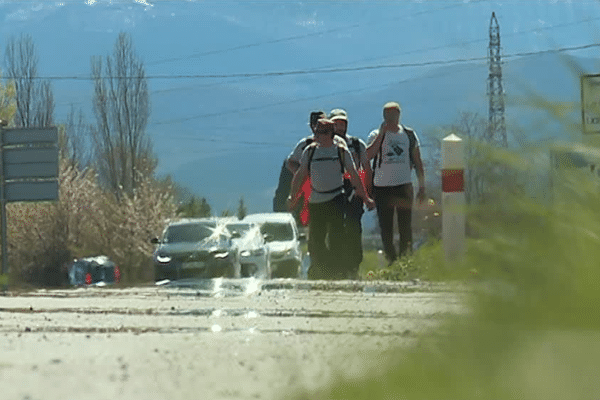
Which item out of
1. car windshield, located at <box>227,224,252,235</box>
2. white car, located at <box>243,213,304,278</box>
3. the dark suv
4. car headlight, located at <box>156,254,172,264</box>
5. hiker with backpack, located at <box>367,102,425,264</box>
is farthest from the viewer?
white car, located at <box>243,213,304,278</box>

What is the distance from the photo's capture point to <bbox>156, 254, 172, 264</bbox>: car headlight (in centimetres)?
2153

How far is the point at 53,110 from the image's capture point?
226 feet

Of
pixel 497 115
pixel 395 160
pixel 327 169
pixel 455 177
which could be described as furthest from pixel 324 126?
pixel 497 115

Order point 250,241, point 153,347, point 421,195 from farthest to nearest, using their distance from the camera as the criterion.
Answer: point 250,241 → point 153,347 → point 421,195

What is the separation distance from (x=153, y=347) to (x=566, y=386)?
4.74m

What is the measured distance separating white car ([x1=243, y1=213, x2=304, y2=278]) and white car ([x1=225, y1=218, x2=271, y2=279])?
0.26m

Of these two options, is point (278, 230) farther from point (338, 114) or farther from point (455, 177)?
point (455, 177)

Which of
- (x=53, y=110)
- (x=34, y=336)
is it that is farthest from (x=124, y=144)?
(x=34, y=336)

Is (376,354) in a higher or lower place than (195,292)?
higher

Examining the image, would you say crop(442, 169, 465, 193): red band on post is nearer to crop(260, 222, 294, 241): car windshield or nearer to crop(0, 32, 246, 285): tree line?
crop(260, 222, 294, 241): car windshield

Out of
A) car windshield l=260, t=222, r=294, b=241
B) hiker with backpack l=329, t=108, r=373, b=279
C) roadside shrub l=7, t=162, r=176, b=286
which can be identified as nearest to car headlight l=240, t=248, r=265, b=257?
car windshield l=260, t=222, r=294, b=241

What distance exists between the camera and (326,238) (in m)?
11.8

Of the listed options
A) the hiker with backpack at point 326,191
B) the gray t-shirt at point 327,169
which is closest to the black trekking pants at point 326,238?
the hiker with backpack at point 326,191

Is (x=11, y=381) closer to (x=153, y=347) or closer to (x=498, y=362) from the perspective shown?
(x=153, y=347)
